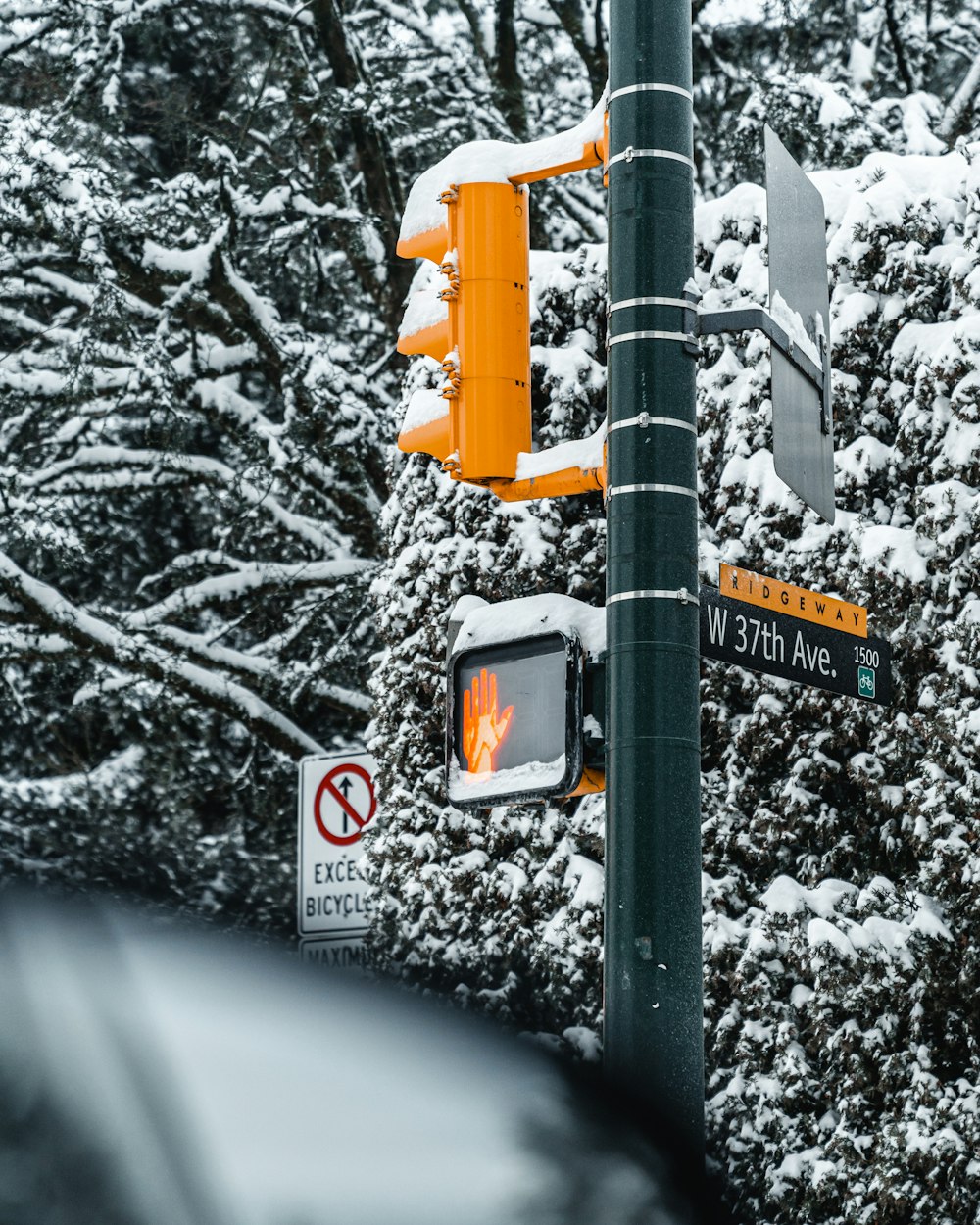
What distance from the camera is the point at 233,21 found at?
16.4 metres

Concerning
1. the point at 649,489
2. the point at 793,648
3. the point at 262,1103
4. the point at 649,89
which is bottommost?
the point at 262,1103

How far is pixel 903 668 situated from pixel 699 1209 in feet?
16.1

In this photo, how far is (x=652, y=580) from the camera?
14.4 ft

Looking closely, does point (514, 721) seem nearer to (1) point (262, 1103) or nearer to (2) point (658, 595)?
(2) point (658, 595)

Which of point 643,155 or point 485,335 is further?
point 485,335

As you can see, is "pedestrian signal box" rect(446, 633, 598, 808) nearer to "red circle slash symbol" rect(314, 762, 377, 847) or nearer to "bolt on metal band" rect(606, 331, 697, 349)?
"bolt on metal band" rect(606, 331, 697, 349)

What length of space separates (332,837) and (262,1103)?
7.53 meters

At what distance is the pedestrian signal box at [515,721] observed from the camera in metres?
4.54

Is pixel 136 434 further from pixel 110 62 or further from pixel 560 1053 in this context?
pixel 560 1053

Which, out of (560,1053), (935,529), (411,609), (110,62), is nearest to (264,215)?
(110,62)

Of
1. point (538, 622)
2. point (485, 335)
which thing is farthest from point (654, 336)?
point (538, 622)

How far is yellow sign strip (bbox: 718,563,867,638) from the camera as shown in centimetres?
489

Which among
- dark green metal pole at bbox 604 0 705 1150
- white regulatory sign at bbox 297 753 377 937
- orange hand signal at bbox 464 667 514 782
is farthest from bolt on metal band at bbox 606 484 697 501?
white regulatory sign at bbox 297 753 377 937

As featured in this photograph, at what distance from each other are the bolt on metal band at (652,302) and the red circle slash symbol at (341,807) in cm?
509
